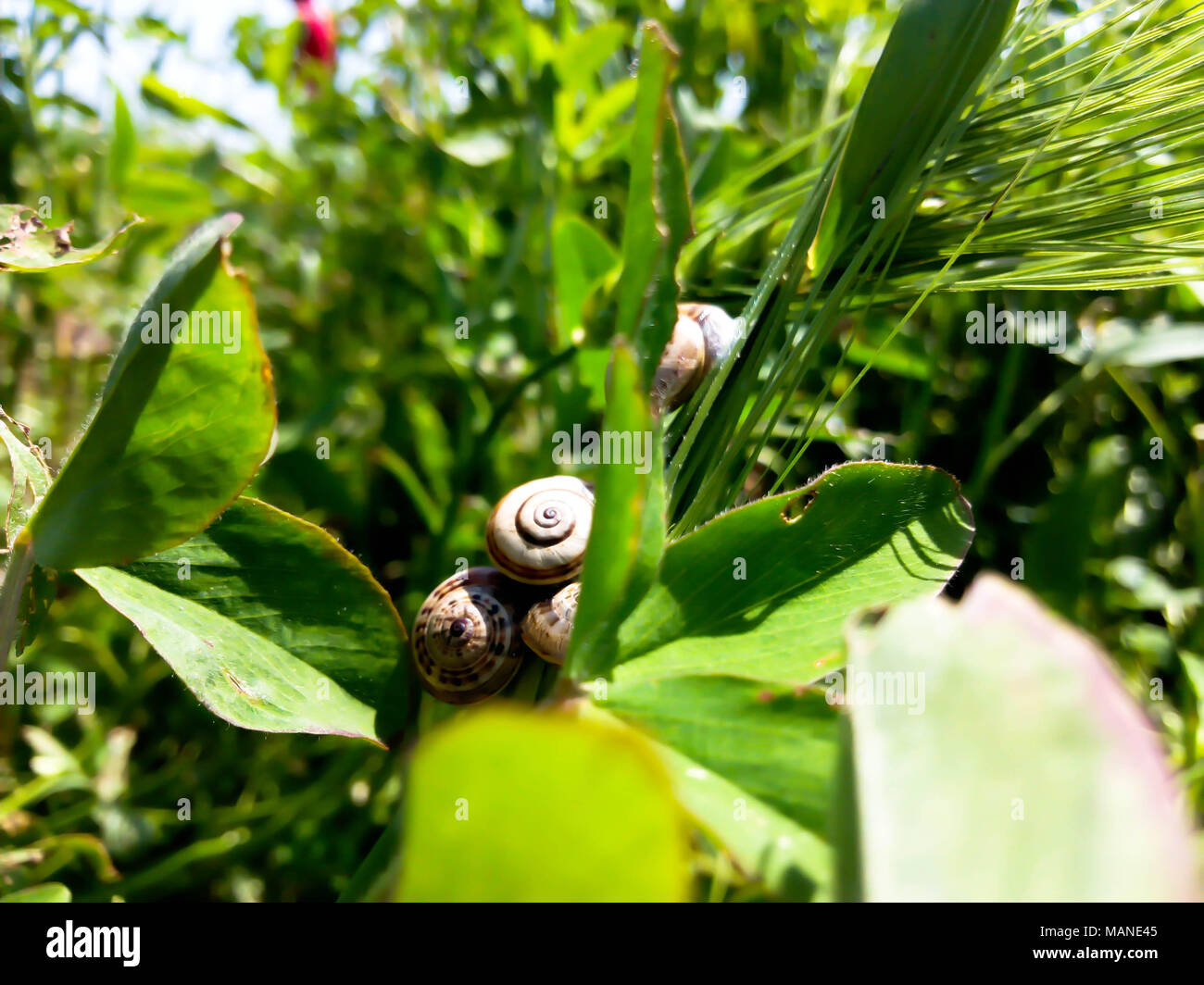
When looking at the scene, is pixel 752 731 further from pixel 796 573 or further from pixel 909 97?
pixel 909 97

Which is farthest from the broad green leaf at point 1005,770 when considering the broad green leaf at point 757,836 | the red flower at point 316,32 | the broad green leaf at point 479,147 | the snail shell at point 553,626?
the red flower at point 316,32

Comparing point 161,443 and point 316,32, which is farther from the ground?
point 316,32

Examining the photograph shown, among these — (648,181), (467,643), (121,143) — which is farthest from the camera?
(121,143)

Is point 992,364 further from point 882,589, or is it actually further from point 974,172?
point 882,589

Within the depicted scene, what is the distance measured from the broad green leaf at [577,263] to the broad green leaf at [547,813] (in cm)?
52

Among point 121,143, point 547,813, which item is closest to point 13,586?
point 547,813

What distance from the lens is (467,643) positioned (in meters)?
0.39

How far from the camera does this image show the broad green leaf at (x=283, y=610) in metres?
0.40

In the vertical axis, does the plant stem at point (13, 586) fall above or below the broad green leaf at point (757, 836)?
above

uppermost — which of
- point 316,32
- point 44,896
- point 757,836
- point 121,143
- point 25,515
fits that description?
point 316,32

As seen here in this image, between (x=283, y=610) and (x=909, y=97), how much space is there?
0.38 m

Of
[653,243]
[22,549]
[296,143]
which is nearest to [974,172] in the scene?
[653,243]

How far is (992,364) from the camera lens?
2.71 ft

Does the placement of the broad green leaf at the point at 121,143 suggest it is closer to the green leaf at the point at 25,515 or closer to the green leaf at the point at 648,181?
the green leaf at the point at 25,515
